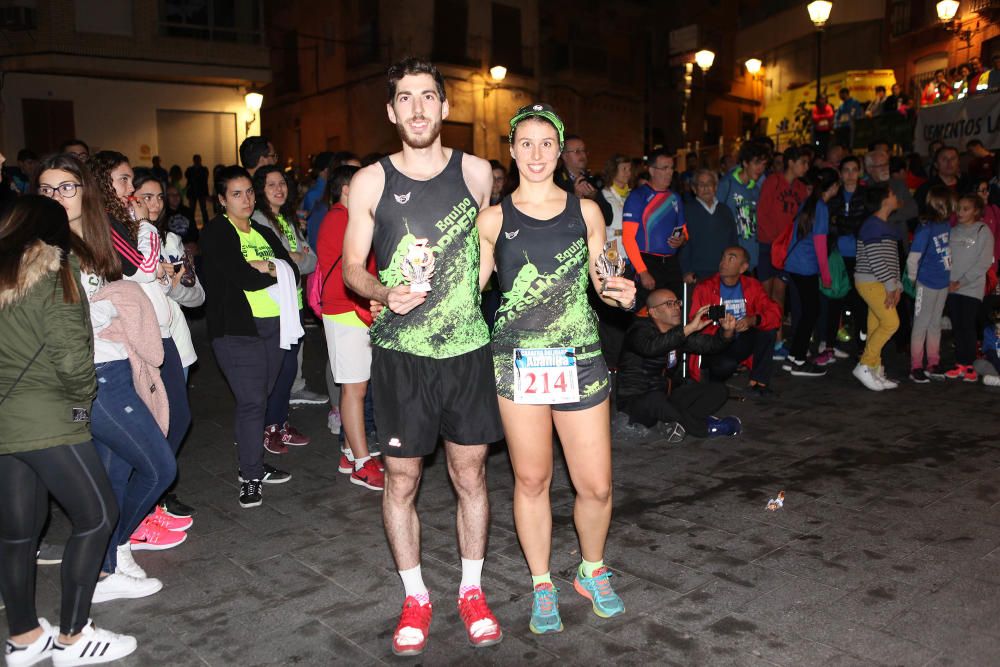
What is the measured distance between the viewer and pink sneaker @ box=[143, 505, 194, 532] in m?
5.05

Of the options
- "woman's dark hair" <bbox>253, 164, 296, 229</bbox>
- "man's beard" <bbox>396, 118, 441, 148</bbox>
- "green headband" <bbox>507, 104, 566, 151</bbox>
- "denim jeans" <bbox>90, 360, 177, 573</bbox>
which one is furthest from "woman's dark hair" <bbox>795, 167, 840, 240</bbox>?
"denim jeans" <bbox>90, 360, 177, 573</bbox>

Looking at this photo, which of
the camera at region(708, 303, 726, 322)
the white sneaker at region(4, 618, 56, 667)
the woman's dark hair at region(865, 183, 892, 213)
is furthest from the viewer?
the woman's dark hair at region(865, 183, 892, 213)

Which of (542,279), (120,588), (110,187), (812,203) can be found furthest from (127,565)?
(812,203)

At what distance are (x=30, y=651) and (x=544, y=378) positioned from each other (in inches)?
97.5

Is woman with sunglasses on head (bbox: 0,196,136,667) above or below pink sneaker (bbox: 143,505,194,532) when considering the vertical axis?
above

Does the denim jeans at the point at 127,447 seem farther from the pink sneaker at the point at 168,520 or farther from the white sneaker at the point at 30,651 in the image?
the white sneaker at the point at 30,651

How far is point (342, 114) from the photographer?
28562 millimetres

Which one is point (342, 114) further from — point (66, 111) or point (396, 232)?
point (396, 232)

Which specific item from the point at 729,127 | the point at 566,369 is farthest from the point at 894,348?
the point at 729,127

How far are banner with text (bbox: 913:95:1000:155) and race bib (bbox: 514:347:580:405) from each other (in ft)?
44.4

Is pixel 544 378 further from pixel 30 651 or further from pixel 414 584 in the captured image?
pixel 30 651

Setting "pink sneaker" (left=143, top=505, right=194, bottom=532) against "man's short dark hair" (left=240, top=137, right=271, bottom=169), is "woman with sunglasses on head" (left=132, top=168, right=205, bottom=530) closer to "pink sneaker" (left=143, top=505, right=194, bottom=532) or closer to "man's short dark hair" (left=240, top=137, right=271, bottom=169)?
"pink sneaker" (left=143, top=505, right=194, bottom=532)

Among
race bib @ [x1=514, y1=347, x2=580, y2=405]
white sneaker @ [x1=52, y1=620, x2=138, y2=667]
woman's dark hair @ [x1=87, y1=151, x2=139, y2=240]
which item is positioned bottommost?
white sneaker @ [x1=52, y1=620, x2=138, y2=667]

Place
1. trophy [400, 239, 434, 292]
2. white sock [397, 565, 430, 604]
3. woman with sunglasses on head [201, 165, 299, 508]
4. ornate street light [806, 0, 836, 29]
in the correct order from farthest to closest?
ornate street light [806, 0, 836, 29] → woman with sunglasses on head [201, 165, 299, 508] → white sock [397, 565, 430, 604] → trophy [400, 239, 434, 292]
